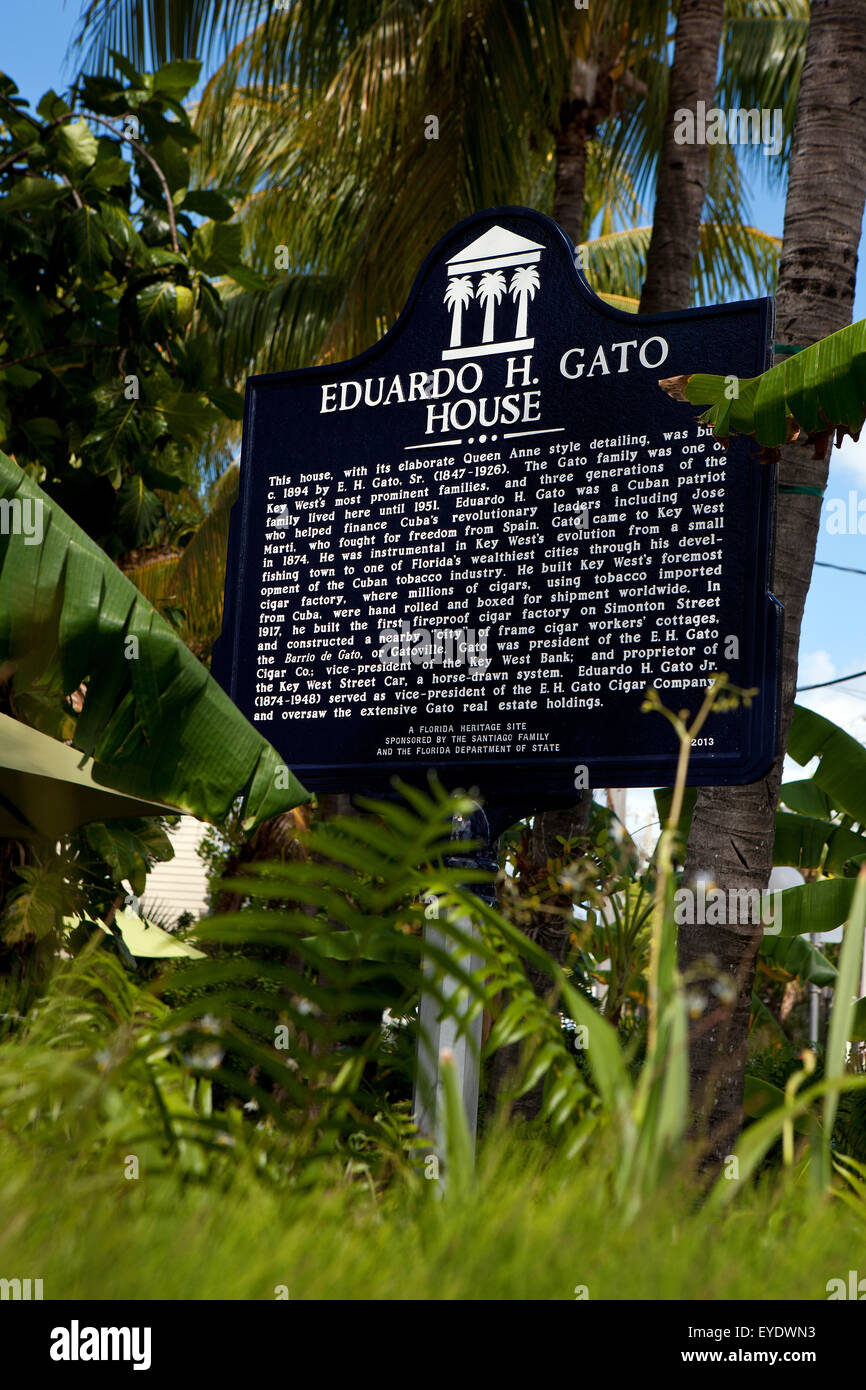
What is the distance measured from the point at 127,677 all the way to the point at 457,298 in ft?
7.88

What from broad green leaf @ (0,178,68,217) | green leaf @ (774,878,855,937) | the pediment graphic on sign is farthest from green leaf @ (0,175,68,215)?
green leaf @ (774,878,855,937)

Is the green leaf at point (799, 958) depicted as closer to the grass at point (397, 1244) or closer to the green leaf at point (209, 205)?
the green leaf at point (209, 205)

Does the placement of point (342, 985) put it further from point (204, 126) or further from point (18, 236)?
point (204, 126)

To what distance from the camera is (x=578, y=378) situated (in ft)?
18.6

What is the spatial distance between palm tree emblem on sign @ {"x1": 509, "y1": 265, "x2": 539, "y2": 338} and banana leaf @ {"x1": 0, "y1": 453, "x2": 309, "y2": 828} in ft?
7.02

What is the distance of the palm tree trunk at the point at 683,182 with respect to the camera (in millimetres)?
9742

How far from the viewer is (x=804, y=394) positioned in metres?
4.91

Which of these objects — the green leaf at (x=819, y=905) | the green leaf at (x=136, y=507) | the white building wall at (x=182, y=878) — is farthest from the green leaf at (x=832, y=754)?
the white building wall at (x=182, y=878)

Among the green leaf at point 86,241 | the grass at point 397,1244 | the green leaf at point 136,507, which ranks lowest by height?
the grass at point 397,1244

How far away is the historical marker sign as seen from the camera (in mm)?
5219

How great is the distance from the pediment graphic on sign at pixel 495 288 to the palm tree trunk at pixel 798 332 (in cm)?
128

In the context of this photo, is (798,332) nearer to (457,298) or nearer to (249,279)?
(457,298)
